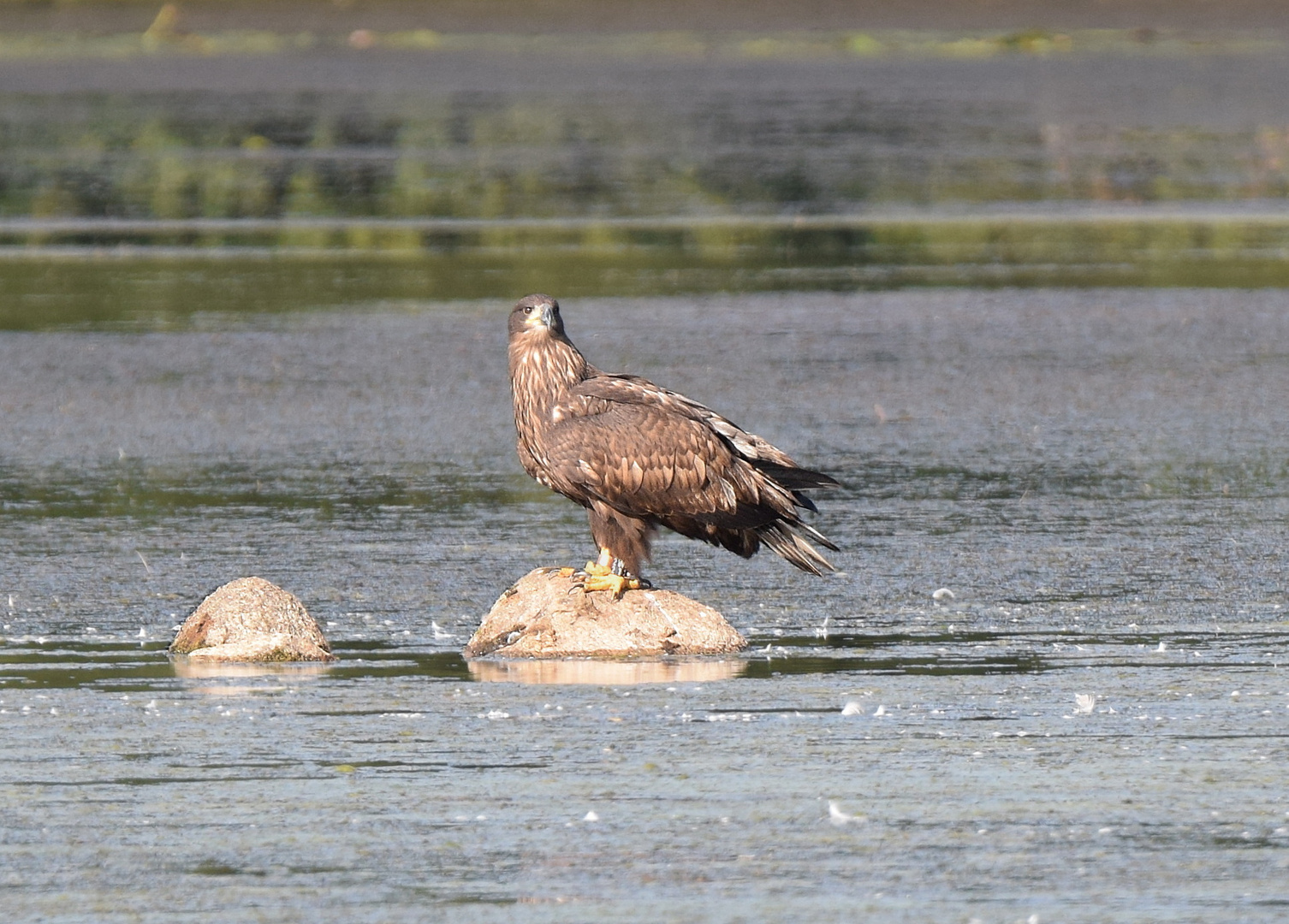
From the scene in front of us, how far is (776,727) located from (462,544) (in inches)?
127

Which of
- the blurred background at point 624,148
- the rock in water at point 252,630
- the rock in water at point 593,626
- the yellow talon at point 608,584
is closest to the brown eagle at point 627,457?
the yellow talon at point 608,584

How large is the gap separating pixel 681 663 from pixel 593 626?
1.23 ft

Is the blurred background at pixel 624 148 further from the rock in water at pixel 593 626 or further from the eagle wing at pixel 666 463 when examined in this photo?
the rock in water at pixel 593 626

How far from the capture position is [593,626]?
866 centimetres

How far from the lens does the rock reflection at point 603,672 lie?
8.16 meters

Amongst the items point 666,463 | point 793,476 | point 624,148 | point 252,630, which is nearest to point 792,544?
point 793,476

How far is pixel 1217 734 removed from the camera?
723 cm

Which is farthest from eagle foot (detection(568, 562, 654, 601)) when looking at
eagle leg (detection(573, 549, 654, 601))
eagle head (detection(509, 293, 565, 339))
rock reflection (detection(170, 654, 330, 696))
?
rock reflection (detection(170, 654, 330, 696))

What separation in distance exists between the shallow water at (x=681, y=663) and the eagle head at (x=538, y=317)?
1057 millimetres

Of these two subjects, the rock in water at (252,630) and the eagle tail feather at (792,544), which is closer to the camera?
the rock in water at (252,630)

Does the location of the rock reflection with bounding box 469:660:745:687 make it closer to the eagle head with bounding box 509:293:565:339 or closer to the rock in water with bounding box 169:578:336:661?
the rock in water with bounding box 169:578:336:661

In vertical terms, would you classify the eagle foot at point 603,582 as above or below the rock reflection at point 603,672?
above

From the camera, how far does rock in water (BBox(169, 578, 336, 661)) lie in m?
8.48

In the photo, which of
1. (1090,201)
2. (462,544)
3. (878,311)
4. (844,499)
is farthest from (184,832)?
(1090,201)
